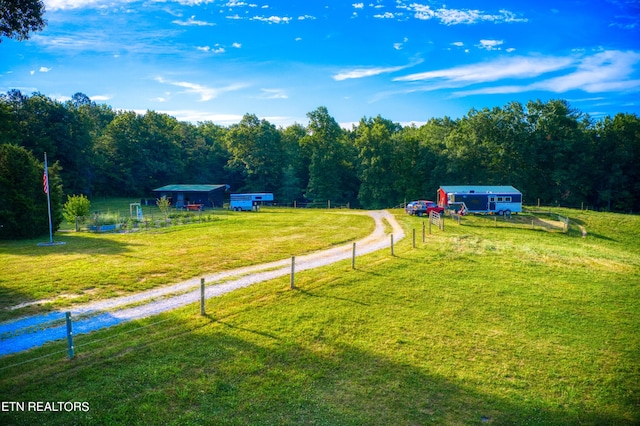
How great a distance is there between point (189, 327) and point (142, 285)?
15.7ft

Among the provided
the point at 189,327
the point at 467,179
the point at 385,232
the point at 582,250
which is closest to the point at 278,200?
the point at 467,179

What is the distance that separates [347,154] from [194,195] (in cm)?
3027

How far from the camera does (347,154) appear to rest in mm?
72062

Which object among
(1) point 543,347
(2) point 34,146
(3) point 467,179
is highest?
(2) point 34,146

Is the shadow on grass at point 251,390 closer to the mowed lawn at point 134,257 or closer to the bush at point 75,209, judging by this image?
the mowed lawn at point 134,257

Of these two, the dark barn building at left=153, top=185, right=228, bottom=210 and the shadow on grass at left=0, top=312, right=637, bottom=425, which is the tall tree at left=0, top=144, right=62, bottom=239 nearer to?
the shadow on grass at left=0, top=312, right=637, bottom=425

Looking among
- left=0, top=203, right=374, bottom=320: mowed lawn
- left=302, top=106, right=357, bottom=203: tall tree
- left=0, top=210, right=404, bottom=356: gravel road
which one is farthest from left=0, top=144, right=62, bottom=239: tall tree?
left=302, top=106, right=357, bottom=203: tall tree

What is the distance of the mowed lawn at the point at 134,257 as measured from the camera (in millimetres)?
13117

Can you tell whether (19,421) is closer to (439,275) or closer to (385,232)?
(439,275)

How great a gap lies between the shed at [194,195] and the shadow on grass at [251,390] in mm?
47637

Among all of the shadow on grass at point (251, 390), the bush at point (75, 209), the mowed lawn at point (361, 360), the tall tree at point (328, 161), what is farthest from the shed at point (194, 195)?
the shadow on grass at point (251, 390)

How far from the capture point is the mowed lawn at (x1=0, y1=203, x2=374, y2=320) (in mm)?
13117

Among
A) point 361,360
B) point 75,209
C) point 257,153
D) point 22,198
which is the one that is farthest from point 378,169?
point 361,360

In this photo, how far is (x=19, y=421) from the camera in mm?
6453
